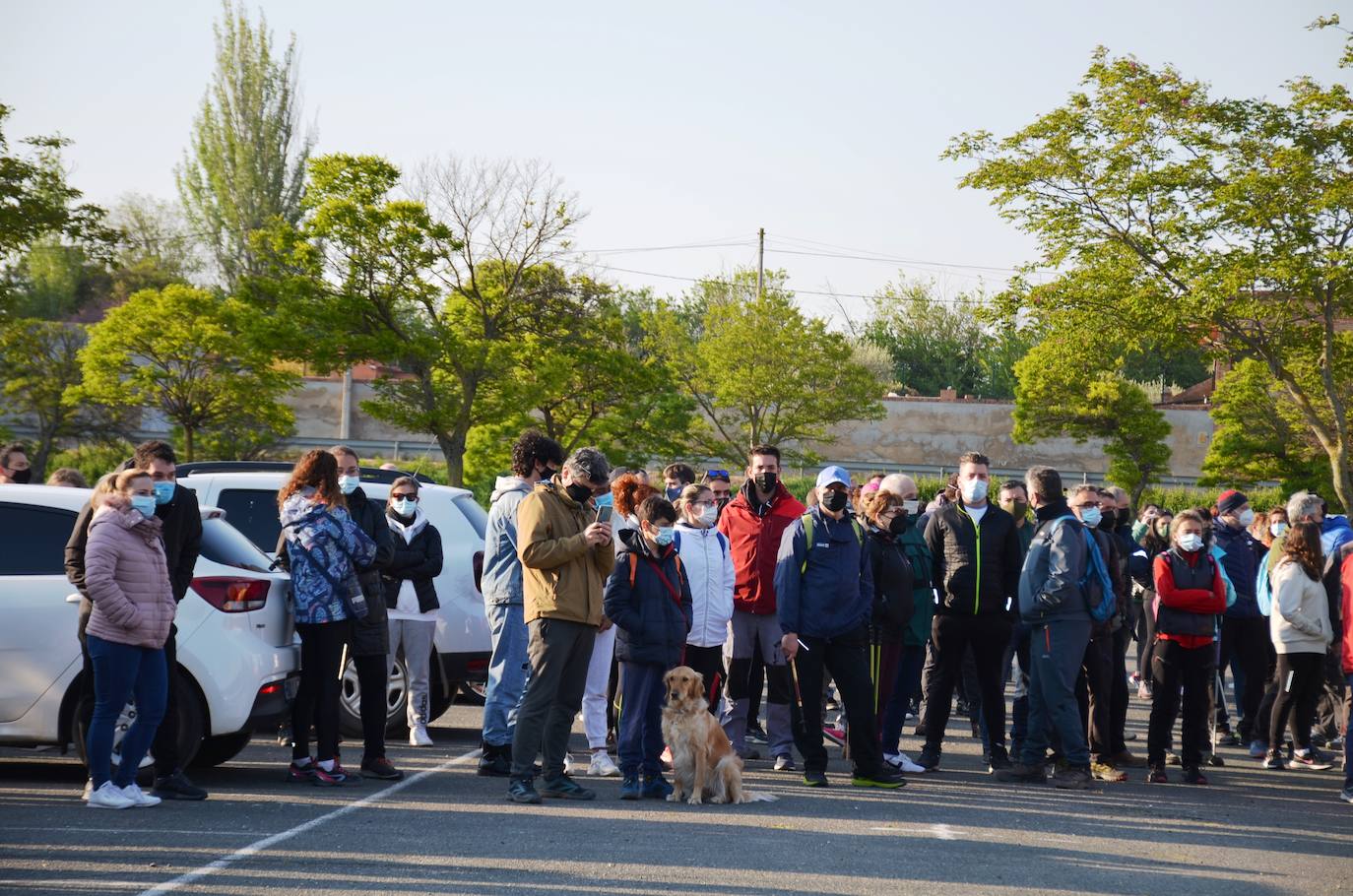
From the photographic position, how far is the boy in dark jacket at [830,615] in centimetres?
966

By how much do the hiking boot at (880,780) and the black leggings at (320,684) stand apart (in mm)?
3356

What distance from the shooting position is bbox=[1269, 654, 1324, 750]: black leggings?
1160cm

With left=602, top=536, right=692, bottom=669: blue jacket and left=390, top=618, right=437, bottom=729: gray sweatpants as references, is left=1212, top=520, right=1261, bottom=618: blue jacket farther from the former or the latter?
left=390, top=618, right=437, bottom=729: gray sweatpants

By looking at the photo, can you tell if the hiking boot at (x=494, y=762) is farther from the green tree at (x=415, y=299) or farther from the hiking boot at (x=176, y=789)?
the green tree at (x=415, y=299)

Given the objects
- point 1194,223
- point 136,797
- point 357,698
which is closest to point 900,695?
point 357,698

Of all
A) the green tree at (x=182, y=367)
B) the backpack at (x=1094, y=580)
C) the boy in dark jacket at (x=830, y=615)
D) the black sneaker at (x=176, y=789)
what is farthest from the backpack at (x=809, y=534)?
the green tree at (x=182, y=367)

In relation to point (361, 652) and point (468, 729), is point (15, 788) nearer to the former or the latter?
point (361, 652)

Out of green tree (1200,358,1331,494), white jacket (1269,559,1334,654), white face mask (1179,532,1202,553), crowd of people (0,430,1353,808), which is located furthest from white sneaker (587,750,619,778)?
green tree (1200,358,1331,494)

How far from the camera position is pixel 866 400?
53.6 meters

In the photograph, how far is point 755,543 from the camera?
35.4 feet

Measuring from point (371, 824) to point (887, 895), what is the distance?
112 inches

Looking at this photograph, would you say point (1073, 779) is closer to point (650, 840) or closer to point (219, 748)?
point (650, 840)

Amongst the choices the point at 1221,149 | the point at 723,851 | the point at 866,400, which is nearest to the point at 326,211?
the point at 1221,149

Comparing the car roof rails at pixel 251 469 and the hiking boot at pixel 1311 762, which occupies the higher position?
the car roof rails at pixel 251 469
